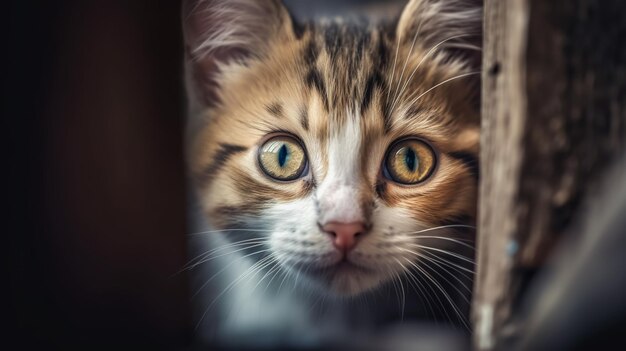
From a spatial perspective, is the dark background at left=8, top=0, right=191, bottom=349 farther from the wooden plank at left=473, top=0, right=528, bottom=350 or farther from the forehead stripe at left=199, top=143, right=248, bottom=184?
the wooden plank at left=473, top=0, right=528, bottom=350

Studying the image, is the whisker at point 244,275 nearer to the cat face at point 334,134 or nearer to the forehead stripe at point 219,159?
the cat face at point 334,134

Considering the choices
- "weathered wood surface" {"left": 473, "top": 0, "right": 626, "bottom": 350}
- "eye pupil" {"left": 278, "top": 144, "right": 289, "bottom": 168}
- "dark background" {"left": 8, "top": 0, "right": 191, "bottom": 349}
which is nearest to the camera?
"weathered wood surface" {"left": 473, "top": 0, "right": 626, "bottom": 350}

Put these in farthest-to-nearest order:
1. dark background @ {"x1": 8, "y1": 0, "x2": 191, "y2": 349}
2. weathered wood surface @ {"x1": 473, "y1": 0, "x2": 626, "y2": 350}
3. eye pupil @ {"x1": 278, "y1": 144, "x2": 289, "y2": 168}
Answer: eye pupil @ {"x1": 278, "y1": 144, "x2": 289, "y2": 168} < dark background @ {"x1": 8, "y1": 0, "x2": 191, "y2": 349} < weathered wood surface @ {"x1": 473, "y1": 0, "x2": 626, "y2": 350}

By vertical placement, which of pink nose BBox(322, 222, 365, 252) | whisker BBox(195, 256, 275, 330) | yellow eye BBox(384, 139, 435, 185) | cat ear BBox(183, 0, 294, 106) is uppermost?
cat ear BBox(183, 0, 294, 106)

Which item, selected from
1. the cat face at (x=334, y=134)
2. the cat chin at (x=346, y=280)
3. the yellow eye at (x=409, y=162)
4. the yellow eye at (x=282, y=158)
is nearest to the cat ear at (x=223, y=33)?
the cat face at (x=334, y=134)

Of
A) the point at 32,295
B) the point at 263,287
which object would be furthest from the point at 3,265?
the point at 263,287

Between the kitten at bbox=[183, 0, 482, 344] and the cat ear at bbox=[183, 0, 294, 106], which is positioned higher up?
the cat ear at bbox=[183, 0, 294, 106]

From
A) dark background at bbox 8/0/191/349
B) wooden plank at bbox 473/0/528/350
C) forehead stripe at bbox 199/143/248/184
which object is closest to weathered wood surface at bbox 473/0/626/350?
wooden plank at bbox 473/0/528/350
